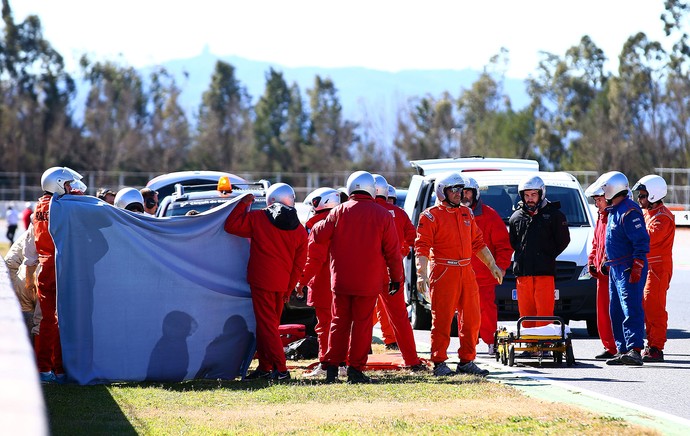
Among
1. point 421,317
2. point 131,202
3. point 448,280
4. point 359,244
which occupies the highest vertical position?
point 131,202

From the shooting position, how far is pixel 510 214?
17.0 meters

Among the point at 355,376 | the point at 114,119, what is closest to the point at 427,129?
the point at 114,119

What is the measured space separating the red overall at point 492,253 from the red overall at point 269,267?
2.57 meters

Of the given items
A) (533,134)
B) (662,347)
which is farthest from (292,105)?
(662,347)

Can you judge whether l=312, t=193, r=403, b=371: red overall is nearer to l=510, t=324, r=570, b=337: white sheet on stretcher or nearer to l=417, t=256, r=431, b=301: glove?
l=417, t=256, r=431, b=301: glove

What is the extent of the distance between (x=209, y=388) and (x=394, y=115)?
246 ft

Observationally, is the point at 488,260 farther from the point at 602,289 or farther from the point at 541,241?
the point at 602,289

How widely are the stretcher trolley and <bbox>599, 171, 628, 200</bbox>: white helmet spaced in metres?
1.43

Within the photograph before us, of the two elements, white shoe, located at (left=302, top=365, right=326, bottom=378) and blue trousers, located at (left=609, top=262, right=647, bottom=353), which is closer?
white shoe, located at (left=302, top=365, right=326, bottom=378)

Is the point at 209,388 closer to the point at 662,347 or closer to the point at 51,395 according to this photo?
the point at 51,395

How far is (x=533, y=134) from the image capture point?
75.4 metres

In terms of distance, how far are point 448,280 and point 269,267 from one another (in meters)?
1.71

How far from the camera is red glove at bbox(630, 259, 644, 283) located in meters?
13.4

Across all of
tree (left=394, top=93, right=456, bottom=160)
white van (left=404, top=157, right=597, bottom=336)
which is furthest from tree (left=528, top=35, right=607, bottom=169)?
white van (left=404, top=157, right=597, bottom=336)
